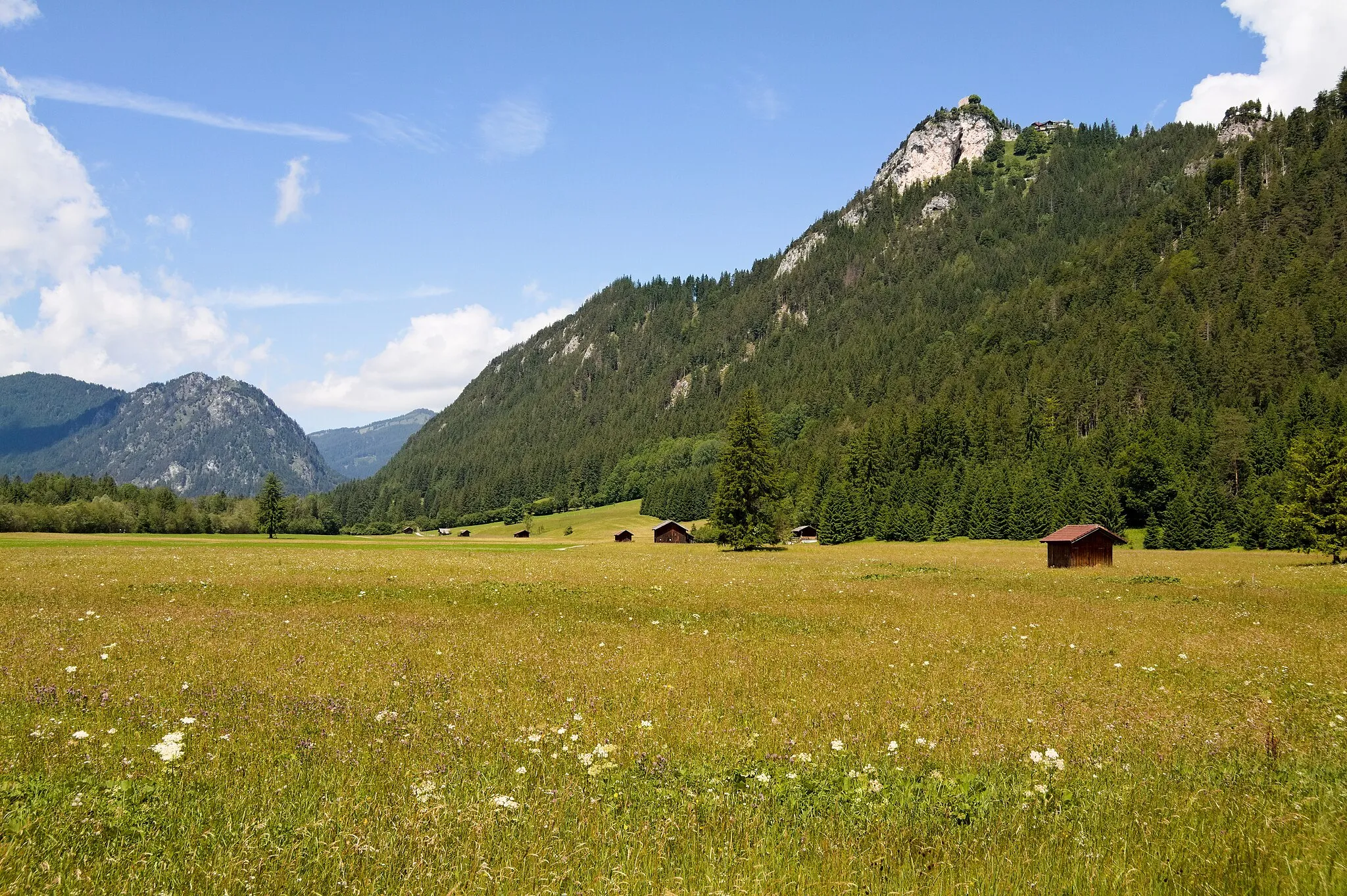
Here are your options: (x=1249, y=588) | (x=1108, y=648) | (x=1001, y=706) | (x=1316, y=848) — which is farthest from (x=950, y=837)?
(x=1249, y=588)

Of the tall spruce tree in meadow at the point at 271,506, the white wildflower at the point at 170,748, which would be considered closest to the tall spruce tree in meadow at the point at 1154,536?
the white wildflower at the point at 170,748

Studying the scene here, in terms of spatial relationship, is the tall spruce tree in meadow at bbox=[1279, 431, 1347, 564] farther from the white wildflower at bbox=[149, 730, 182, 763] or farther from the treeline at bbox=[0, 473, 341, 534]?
the treeline at bbox=[0, 473, 341, 534]

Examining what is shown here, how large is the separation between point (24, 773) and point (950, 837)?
26.6ft

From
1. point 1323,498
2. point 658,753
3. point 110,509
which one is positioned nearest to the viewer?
point 658,753

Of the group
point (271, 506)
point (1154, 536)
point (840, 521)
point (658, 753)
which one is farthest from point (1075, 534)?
point (271, 506)

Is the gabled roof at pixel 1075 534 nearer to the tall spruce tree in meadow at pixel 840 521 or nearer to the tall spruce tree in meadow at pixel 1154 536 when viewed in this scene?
the tall spruce tree in meadow at pixel 1154 536

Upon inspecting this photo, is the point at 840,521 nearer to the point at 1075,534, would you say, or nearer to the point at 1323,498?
the point at 1075,534

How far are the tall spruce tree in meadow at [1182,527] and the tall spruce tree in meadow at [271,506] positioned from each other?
147726 mm

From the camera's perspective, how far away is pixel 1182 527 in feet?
299

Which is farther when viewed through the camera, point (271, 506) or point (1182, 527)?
point (271, 506)

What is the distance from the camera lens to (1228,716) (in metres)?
9.52

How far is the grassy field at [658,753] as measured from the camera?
4.59 metres

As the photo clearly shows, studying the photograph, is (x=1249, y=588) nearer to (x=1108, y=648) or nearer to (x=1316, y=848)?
(x=1108, y=648)

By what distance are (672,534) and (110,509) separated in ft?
381
